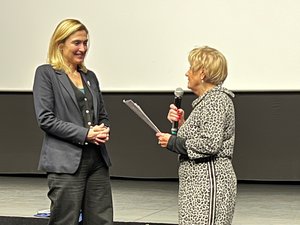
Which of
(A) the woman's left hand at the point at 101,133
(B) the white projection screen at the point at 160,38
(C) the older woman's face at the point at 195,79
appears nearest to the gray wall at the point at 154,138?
(B) the white projection screen at the point at 160,38

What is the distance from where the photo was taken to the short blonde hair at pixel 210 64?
3.66 m

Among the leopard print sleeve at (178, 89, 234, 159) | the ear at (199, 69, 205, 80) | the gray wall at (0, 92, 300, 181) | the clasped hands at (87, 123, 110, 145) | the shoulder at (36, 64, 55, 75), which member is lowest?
the gray wall at (0, 92, 300, 181)

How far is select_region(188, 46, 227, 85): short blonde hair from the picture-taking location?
3.66 metres

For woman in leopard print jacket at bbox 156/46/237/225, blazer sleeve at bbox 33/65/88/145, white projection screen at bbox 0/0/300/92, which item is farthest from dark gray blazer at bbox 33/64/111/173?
white projection screen at bbox 0/0/300/92

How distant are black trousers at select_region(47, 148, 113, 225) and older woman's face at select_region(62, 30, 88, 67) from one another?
494 mm

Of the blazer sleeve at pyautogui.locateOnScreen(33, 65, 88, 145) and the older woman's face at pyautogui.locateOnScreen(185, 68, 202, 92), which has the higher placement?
the older woman's face at pyautogui.locateOnScreen(185, 68, 202, 92)

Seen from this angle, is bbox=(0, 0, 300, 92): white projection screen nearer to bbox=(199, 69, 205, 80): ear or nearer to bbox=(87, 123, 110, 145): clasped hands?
bbox=(87, 123, 110, 145): clasped hands

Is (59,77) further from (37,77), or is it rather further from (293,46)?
(293,46)

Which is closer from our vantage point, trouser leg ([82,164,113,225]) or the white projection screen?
trouser leg ([82,164,113,225])

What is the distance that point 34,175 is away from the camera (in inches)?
324

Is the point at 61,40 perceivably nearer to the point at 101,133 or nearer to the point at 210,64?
the point at 101,133

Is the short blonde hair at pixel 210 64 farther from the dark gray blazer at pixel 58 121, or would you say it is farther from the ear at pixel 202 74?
the dark gray blazer at pixel 58 121

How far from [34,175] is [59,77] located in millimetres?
4317

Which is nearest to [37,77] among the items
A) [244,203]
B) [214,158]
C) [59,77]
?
[59,77]
